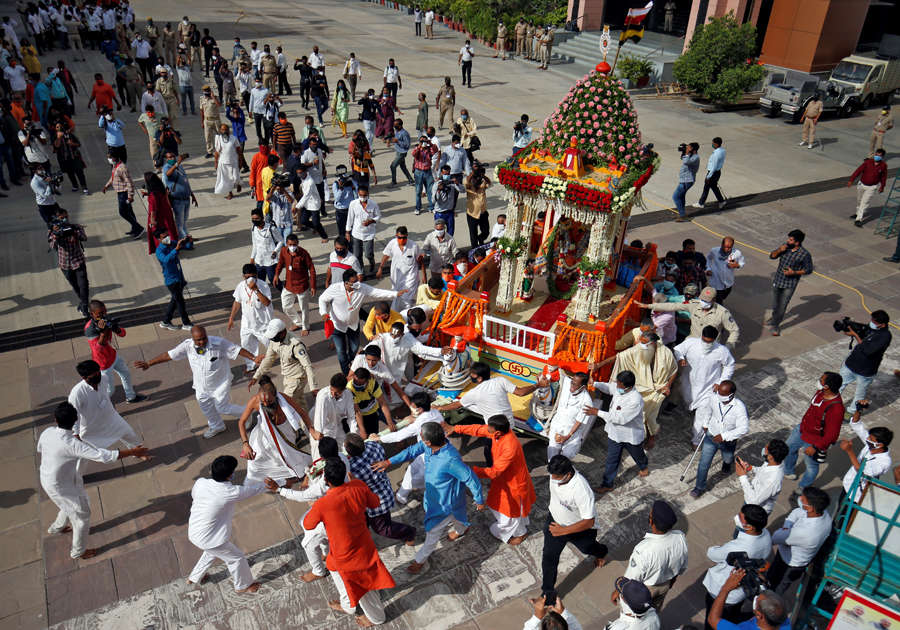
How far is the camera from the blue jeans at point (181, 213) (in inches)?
500

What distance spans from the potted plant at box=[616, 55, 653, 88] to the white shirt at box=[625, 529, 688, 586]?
24280mm

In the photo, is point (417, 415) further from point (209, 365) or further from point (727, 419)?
point (727, 419)

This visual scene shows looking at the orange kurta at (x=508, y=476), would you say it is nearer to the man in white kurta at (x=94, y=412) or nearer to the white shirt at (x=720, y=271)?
the man in white kurta at (x=94, y=412)

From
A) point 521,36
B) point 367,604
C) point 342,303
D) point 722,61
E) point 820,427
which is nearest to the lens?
point 367,604

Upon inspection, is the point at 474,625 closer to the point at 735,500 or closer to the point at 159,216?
the point at 735,500

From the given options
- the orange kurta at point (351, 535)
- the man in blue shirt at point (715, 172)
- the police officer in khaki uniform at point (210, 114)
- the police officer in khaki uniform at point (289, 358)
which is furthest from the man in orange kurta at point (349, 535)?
the police officer in khaki uniform at point (210, 114)

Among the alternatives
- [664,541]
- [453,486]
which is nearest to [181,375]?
[453,486]

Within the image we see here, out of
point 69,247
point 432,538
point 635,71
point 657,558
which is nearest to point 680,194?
point 432,538

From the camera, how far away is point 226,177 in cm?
1510

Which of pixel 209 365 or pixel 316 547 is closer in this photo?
pixel 316 547

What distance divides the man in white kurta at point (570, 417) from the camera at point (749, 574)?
7.58 feet

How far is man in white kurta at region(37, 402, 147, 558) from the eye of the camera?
20.4ft

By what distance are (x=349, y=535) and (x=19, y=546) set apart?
3.94 metres

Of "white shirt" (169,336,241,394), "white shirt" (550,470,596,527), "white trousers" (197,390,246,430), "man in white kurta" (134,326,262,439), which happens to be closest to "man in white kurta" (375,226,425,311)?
"man in white kurta" (134,326,262,439)
